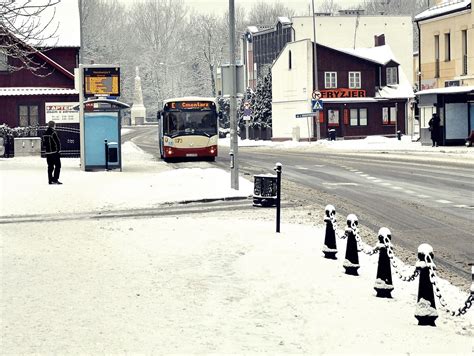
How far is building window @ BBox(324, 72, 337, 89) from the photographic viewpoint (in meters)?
78.7

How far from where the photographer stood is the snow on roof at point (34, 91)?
5197cm

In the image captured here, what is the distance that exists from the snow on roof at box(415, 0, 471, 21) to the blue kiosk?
2958 centimetres

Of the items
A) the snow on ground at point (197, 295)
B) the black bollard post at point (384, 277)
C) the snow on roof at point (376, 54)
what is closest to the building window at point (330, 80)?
the snow on roof at point (376, 54)

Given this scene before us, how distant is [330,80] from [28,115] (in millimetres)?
32754

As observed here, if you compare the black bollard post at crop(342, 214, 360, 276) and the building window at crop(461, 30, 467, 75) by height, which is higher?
the building window at crop(461, 30, 467, 75)

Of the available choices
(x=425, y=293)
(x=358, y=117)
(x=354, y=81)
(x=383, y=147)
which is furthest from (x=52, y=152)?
(x=354, y=81)

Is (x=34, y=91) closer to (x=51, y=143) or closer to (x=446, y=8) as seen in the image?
(x=51, y=143)

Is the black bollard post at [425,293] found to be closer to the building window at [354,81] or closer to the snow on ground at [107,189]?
the snow on ground at [107,189]

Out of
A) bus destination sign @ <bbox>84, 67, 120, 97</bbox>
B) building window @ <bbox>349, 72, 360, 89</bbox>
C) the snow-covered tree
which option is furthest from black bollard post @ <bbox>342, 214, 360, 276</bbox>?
the snow-covered tree

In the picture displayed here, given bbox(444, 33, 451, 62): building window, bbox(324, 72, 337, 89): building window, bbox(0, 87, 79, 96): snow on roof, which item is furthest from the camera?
bbox(324, 72, 337, 89): building window

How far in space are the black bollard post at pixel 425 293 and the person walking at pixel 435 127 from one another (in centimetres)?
4416

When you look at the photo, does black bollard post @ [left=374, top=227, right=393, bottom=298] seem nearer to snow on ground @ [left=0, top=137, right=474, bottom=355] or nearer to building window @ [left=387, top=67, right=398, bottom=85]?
snow on ground @ [left=0, top=137, right=474, bottom=355]

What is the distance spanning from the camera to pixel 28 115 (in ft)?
172

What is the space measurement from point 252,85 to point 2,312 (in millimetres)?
109248
